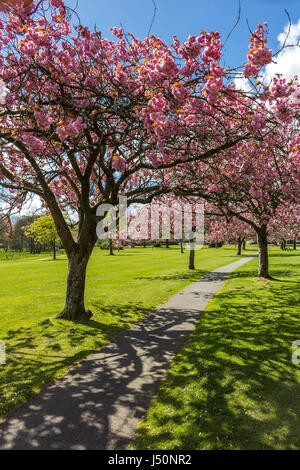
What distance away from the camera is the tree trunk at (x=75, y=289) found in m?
11.0

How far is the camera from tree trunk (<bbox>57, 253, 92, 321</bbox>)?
A: 36.2 feet

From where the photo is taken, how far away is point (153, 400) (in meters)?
5.37

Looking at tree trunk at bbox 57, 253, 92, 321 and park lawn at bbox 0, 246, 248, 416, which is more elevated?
tree trunk at bbox 57, 253, 92, 321

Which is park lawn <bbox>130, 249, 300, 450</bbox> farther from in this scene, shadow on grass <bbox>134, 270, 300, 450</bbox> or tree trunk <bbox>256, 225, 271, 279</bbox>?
tree trunk <bbox>256, 225, 271, 279</bbox>

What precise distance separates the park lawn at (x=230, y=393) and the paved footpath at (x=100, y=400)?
1.13 ft

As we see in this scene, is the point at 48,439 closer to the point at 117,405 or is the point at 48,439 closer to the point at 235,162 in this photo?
the point at 117,405

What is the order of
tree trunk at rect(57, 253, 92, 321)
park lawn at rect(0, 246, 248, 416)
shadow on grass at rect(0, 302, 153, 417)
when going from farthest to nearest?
tree trunk at rect(57, 253, 92, 321) → park lawn at rect(0, 246, 248, 416) → shadow on grass at rect(0, 302, 153, 417)

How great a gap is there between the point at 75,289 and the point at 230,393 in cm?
726

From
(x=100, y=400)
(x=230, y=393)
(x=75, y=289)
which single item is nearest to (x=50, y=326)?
(x=75, y=289)

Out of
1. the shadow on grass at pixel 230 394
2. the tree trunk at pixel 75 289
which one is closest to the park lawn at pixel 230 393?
the shadow on grass at pixel 230 394

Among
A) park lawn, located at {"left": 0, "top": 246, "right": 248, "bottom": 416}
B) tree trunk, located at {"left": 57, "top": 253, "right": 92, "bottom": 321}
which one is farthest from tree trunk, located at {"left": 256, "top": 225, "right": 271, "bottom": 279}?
tree trunk, located at {"left": 57, "top": 253, "right": 92, "bottom": 321}

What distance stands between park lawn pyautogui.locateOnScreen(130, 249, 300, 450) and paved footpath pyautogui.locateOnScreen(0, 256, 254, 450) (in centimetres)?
34

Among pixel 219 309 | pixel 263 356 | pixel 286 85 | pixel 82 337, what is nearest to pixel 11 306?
pixel 82 337

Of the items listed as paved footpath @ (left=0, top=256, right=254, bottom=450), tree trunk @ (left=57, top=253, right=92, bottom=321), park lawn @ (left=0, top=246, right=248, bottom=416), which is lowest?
park lawn @ (left=0, top=246, right=248, bottom=416)
